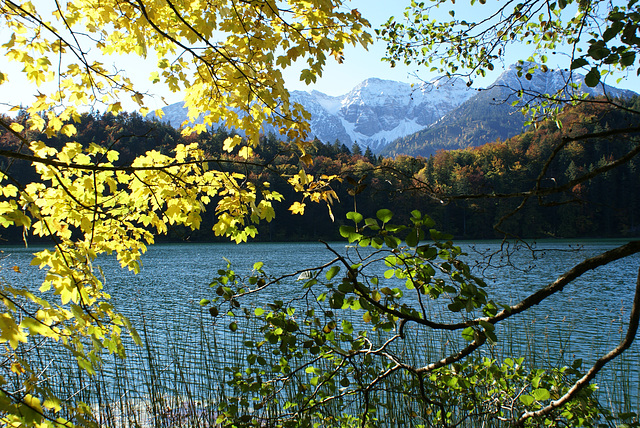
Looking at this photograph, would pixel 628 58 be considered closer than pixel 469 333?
Yes

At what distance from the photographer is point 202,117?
2676mm

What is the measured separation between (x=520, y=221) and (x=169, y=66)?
49.6 meters

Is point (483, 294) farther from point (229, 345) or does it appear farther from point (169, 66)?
point (229, 345)

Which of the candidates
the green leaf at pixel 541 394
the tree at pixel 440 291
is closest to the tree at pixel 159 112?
the tree at pixel 440 291

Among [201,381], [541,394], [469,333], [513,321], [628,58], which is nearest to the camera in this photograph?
[628,58]

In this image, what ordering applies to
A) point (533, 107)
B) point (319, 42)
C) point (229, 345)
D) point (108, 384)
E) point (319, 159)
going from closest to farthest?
point (319, 42) < point (533, 107) < point (108, 384) < point (229, 345) < point (319, 159)

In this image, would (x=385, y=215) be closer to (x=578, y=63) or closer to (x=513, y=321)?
(x=578, y=63)

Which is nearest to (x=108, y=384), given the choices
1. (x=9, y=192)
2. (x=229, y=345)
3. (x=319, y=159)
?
(x=229, y=345)

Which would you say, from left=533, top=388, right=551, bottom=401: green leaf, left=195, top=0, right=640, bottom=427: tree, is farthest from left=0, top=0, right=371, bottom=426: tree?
left=533, top=388, right=551, bottom=401: green leaf

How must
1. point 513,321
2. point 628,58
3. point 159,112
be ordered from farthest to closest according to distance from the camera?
point 513,321
point 159,112
point 628,58

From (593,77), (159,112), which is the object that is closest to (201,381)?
(159,112)

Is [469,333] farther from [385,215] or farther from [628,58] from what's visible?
[628,58]

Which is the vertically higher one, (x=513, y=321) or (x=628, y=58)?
(x=628, y=58)

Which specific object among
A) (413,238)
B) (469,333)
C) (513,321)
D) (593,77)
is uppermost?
(593,77)
